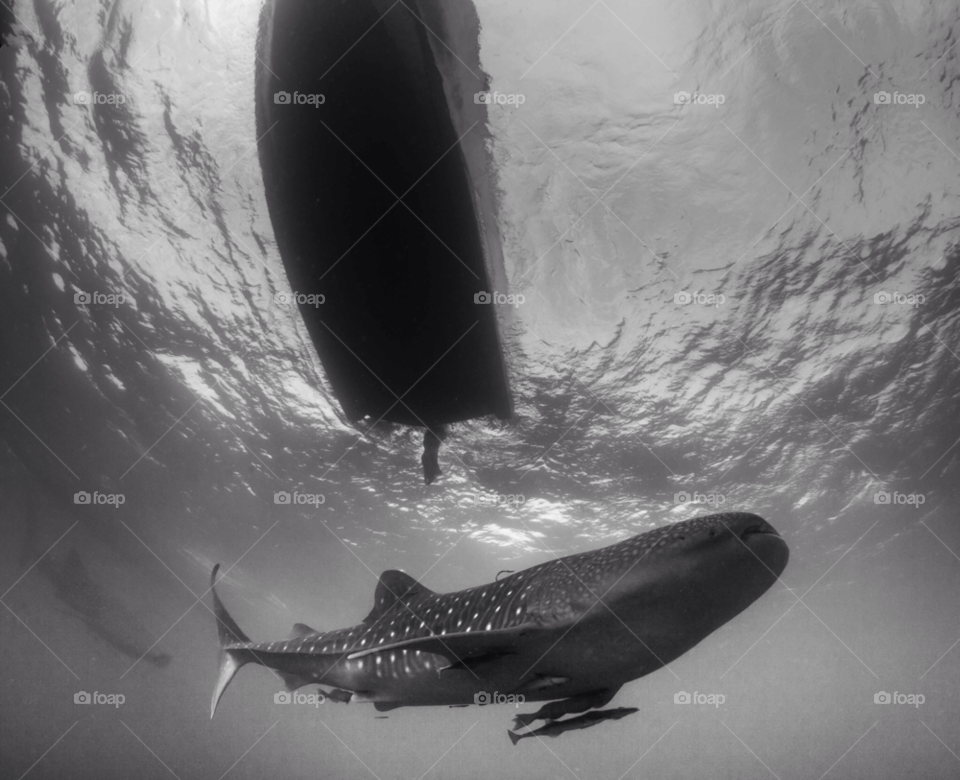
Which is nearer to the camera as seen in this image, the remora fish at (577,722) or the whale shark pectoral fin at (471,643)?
the whale shark pectoral fin at (471,643)

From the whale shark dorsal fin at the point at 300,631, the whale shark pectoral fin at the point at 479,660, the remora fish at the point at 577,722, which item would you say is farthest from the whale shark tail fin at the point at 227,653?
the remora fish at the point at 577,722

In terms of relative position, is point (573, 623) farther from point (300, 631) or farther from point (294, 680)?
point (300, 631)

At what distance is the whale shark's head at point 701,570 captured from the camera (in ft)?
9.95

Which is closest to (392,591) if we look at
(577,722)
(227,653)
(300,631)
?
(300,631)

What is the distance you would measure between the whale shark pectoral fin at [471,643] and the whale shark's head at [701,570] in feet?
2.37

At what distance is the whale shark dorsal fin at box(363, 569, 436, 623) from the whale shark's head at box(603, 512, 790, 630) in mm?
2433

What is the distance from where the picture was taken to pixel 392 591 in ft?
17.4

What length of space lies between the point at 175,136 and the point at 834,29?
9.08m

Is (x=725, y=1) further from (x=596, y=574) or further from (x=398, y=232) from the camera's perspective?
(x=596, y=574)

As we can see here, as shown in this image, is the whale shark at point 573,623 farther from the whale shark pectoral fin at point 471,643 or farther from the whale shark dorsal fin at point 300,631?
the whale shark dorsal fin at point 300,631

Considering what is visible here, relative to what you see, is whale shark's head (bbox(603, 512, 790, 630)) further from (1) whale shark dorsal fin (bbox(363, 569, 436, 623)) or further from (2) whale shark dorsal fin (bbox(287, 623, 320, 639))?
(2) whale shark dorsal fin (bbox(287, 623, 320, 639))

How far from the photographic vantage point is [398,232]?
5.70 metres

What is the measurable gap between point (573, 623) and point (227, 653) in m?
4.71


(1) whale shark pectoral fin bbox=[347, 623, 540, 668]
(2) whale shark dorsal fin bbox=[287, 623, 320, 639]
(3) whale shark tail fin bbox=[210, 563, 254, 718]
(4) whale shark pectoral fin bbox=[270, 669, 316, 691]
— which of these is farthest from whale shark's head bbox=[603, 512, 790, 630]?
(3) whale shark tail fin bbox=[210, 563, 254, 718]
